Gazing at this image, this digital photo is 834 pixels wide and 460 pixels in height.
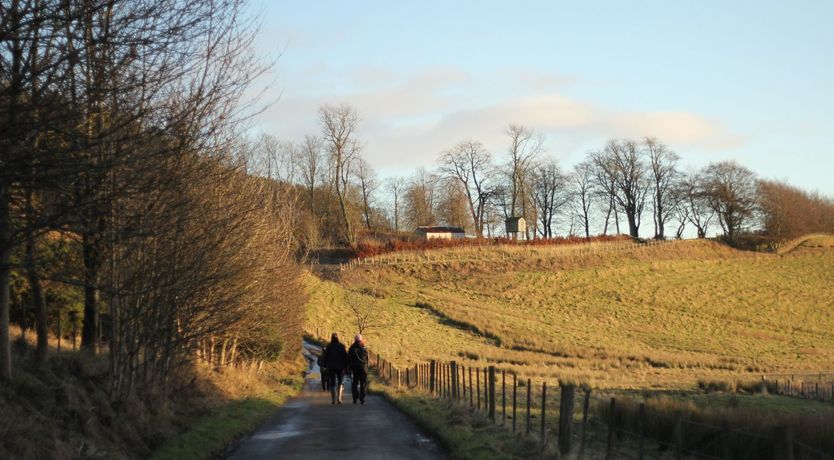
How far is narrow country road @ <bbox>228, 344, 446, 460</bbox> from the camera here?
12.9 metres

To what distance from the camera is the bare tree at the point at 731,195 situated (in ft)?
341

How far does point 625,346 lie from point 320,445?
4497 cm

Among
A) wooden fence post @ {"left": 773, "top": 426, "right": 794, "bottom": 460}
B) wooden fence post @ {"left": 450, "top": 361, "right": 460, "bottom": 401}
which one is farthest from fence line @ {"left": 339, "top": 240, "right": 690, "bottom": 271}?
wooden fence post @ {"left": 773, "top": 426, "right": 794, "bottom": 460}

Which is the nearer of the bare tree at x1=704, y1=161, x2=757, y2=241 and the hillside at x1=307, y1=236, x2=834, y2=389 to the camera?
the hillside at x1=307, y1=236, x2=834, y2=389

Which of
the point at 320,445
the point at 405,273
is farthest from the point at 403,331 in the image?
the point at 320,445

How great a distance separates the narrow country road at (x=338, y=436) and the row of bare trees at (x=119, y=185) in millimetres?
2422

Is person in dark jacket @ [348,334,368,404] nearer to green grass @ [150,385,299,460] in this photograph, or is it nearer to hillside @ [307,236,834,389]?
green grass @ [150,385,299,460]

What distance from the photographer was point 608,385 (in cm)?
3362

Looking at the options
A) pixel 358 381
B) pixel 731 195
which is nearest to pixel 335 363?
pixel 358 381

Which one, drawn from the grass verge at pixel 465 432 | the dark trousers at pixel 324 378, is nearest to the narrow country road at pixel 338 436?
the grass verge at pixel 465 432

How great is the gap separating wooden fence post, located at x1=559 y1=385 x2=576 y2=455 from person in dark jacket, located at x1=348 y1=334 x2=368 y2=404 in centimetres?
941

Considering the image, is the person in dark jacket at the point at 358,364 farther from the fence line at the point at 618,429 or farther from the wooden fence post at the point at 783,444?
the wooden fence post at the point at 783,444

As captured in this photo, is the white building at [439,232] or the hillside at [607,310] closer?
the hillside at [607,310]

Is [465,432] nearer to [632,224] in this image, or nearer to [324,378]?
[324,378]
